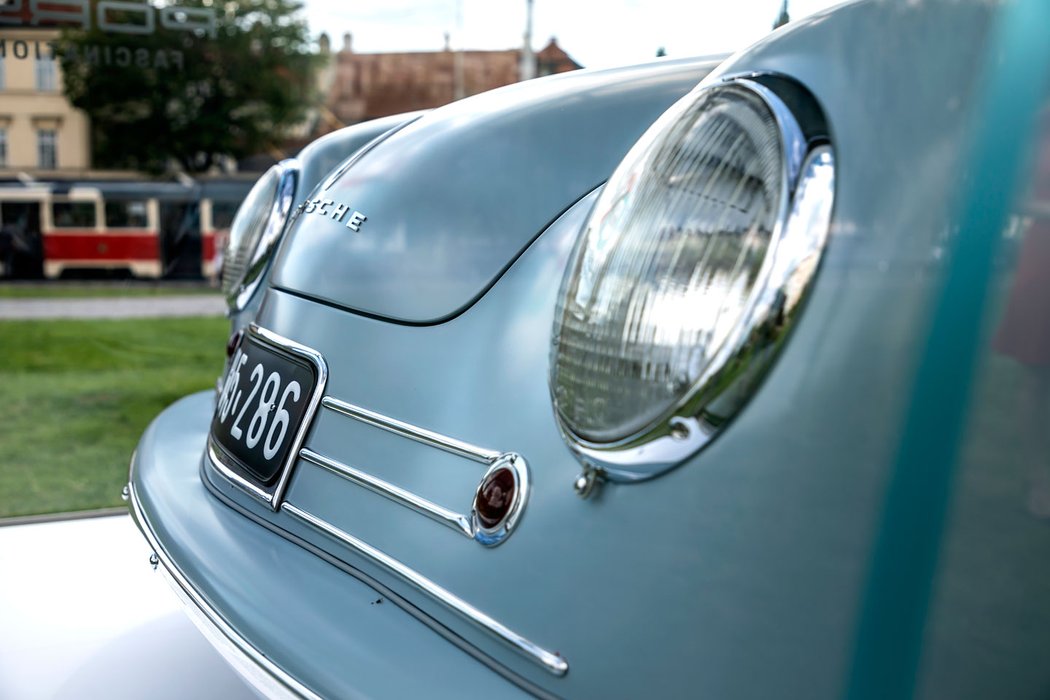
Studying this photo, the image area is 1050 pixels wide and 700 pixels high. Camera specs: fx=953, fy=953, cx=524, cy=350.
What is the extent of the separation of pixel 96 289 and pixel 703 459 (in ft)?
38.3

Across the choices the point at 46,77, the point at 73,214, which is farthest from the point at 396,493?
the point at 73,214

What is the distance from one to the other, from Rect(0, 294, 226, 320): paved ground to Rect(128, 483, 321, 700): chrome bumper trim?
6806 millimetres

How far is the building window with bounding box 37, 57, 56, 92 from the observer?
5434mm

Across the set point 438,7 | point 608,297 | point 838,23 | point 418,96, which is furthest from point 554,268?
point 418,96

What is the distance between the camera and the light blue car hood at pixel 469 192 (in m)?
1.06

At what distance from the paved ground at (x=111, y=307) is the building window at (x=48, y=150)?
2.16 m

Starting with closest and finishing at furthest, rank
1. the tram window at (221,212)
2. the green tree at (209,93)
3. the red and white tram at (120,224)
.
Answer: the green tree at (209,93), the red and white tram at (120,224), the tram window at (221,212)

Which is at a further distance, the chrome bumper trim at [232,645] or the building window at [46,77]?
the building window at [46,77]

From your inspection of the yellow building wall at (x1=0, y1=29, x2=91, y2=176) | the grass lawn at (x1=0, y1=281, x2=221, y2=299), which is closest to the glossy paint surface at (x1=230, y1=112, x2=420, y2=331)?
the yellow building wall at (x1=0, y1=29, x2=91, y2=176)

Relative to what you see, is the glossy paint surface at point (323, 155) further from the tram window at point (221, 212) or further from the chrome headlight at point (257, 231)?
the tram window at point (221, 212)

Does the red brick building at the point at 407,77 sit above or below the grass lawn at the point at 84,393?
above

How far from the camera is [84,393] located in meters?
4.96

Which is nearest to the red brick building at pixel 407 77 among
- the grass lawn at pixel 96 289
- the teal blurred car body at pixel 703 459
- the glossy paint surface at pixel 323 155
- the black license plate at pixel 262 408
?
the glossy paint surface at pixel 323 155

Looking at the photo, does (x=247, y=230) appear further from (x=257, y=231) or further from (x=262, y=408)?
(x=262, y=408)
